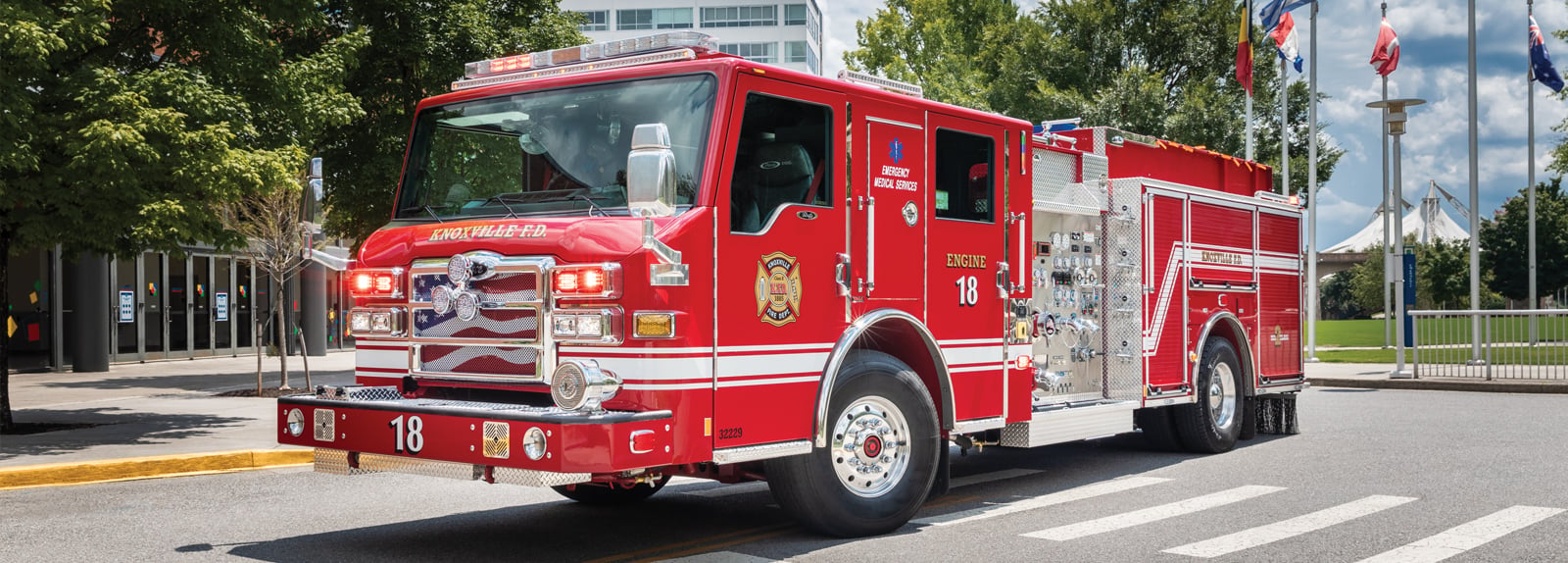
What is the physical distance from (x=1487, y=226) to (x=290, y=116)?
6587 centimetres

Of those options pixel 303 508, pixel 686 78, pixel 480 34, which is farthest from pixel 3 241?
pixel 686 78

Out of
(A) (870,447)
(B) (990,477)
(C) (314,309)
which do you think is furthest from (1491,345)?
(C) (314,309)

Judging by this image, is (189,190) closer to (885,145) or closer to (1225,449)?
(885,145)

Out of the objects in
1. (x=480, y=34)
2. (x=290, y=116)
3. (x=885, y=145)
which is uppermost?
(x=480, y=34)

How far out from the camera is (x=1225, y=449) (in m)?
11.8

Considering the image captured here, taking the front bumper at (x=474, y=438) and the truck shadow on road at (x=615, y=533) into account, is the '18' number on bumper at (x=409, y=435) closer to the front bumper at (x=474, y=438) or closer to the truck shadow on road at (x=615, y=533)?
the front bumper at (x=474, y=438)

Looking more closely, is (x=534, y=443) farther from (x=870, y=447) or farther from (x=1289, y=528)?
(x=1289, y=528)

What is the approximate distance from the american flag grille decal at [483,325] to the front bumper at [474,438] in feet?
1.17

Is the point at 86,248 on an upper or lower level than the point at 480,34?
lower

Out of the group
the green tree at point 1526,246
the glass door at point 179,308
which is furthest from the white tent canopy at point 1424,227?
the glass door at point 179,308

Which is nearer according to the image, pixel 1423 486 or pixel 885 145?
pixel 885 145

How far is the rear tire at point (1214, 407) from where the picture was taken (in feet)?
37.6

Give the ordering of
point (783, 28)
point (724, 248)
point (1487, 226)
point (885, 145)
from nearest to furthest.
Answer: point (724, 248)
point (885, 145)
point (1487, 226)
point (783, 28)

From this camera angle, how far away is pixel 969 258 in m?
8.27
